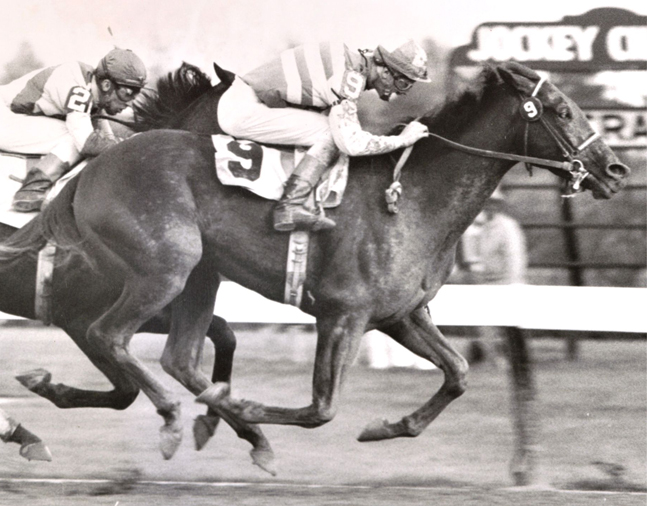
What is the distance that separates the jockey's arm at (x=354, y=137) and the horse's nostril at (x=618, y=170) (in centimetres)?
80

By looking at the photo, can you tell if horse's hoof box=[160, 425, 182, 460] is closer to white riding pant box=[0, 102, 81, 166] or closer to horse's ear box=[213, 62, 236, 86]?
white riding pant box=[0, 102, 81, 166]

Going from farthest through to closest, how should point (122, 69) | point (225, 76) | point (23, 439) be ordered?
point (225, 76)
point (122, 69)
point (23, 439)

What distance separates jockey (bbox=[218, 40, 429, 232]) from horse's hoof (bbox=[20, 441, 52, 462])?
140cm

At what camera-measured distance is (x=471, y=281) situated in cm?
734

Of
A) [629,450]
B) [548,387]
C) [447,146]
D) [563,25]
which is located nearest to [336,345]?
[447,146]

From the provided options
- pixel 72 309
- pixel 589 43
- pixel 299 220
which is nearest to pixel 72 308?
pixel 72 309

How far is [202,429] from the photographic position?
18.2 feet

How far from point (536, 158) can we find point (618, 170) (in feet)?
1.12

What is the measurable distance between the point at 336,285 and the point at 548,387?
10.3 ft

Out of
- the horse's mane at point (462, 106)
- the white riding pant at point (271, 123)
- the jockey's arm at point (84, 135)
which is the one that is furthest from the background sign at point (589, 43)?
the jockey's arm at point (84, 135)

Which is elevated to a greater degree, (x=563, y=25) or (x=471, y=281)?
(x=563, y=25)

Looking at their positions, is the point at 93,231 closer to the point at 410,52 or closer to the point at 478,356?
the point at 410,52

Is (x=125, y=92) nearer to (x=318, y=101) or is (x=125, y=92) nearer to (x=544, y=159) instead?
(x=318, y=101)

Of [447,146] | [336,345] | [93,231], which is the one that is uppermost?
[447,146]
